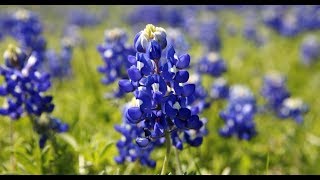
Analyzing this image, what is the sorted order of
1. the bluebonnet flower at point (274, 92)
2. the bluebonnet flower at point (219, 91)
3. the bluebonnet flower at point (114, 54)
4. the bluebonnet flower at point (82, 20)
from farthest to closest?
1. the bluebonnet flower at point (82, 20)
2. the bluebonnet flower at point (274, 92)
3. the bluebonnet flower at point (219, 91)
4. the bluebonnet flower at point (114, 54)

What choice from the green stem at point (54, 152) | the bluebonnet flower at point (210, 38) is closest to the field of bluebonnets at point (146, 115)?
the green stem at point (54, 152)

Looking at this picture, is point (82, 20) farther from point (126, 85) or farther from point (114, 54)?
point (126, 85)

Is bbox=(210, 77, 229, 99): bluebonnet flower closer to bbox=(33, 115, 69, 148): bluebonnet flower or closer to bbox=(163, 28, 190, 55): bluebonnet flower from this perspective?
bbox=(163, 28, 190, 55): bluebonnet flower

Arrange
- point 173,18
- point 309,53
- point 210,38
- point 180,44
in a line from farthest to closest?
point 173,18 → point 309,53 → point 210,38 → point 180,44

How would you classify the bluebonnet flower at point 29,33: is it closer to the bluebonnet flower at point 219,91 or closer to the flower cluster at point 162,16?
the bluebonnet flower at point 219,91

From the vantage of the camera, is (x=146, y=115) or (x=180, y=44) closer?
(x=146, y=115)

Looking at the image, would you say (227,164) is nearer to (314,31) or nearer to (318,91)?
(318,91)

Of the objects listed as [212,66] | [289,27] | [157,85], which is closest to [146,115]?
[157,85]
